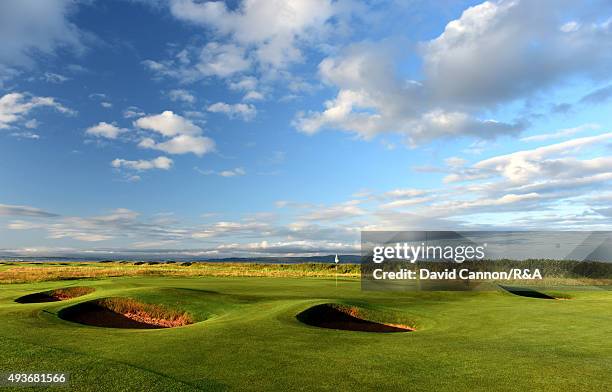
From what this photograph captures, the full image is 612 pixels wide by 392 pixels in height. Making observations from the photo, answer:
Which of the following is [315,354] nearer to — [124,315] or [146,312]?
[146,312]

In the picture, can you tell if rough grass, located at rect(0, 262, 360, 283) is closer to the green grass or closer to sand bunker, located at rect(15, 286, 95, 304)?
sand bunker, located at rect(15, 286, 95, 304)

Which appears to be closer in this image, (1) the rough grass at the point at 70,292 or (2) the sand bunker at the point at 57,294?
(2) the sand bunker at the point at 57,294

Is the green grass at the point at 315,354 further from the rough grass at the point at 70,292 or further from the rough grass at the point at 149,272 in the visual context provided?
the rough grass at the point at 149,272

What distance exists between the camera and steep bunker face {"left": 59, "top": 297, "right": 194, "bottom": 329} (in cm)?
2219

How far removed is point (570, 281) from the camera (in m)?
56.5

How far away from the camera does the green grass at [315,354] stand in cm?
984

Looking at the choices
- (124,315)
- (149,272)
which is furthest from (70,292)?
(149,272)

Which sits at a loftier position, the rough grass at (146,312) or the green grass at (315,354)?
the green grass at (315,354)

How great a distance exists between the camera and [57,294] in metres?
31.3

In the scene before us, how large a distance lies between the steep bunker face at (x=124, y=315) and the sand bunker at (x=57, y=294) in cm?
764

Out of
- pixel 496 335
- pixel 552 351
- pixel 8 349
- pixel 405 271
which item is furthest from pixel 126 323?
pixel 405 271

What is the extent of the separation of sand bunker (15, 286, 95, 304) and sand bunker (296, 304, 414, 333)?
1972 cm

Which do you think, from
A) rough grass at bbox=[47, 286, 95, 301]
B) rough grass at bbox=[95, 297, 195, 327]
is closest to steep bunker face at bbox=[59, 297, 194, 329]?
rough grass at bbox=[95, 297, 195, 327]

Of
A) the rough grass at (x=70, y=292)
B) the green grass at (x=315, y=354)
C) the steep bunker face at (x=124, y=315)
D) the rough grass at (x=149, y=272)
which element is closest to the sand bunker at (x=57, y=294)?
the rough grass at (x=70, y=292)
